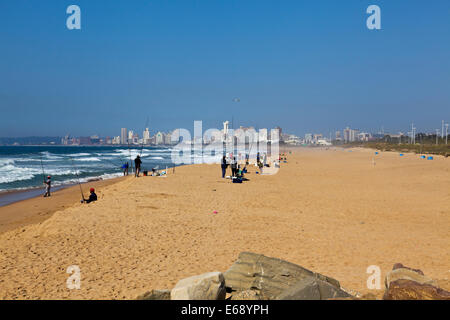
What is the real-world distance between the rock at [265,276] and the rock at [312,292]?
33 centimetres

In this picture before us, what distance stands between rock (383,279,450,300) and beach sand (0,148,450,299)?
95cm

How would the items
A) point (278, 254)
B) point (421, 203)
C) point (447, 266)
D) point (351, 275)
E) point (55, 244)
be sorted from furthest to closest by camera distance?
point (421, 203) → point (55, 244) → point (278, 254) → point (447, 266) → point (351, 275)

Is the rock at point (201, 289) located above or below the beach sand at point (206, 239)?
above

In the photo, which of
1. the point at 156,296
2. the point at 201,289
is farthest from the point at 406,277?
the point at 156,296

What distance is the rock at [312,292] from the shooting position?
3799 mm

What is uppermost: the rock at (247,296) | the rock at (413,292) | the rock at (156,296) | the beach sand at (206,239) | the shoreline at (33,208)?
the rock at (413,292)

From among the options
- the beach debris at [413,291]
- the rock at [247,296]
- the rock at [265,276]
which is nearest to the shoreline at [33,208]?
the rock at [265,276]

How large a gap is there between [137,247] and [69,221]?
3.10m

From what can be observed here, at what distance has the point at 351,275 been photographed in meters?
5.65

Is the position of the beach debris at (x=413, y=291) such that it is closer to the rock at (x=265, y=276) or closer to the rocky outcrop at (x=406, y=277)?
the rocky outcrop at (x=406, y=277)

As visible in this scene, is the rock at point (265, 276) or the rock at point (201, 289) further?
the rock at point (265, 276)

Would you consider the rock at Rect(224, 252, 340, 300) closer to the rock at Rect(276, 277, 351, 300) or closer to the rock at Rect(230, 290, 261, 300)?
the rock at Rect(230, 290, 261, 300)
